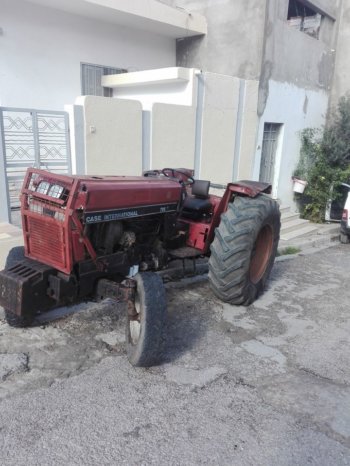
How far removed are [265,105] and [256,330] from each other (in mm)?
6643

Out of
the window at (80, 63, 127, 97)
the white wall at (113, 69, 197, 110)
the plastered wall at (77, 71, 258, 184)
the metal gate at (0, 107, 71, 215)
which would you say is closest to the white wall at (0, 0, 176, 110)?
the window at (80, 63, 127, 97)

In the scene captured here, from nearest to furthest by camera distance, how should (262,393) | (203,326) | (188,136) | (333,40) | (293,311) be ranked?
(262,393) → (203,326) → (293,311) → (188,136) → (333,40)

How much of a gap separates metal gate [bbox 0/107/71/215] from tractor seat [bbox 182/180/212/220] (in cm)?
230

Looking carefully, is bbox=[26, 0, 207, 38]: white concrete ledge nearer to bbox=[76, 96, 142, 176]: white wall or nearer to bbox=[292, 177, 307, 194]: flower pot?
bbox=[76, 96, 142, 176]: white wall

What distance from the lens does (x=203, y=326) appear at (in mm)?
4066

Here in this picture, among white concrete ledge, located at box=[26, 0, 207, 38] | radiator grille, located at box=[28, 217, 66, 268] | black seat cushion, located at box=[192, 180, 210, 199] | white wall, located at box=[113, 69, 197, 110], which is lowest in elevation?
radiator grille, located at box=[28, 217, 66, 268]

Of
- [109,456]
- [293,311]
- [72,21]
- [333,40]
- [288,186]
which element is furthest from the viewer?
[333,40]

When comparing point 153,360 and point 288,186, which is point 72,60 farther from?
point 153,360

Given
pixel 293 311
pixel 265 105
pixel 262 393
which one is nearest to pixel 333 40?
pixel 265 105

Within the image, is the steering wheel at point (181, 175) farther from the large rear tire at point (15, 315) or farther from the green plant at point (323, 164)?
the green plant at point (323, 164)

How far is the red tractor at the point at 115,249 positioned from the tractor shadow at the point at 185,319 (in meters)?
0.32

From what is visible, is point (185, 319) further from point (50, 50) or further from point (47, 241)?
point (50, 50)

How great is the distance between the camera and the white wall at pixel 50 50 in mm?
7664

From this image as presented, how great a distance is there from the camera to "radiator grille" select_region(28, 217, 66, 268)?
10.7 feet
